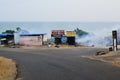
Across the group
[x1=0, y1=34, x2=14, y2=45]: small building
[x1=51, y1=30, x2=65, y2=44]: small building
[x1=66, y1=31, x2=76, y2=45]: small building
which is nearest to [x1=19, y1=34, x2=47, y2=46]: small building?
[x1=0, y1=34, x2=14, y2=45]: small building

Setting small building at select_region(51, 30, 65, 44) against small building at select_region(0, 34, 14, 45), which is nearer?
small building at select_region(0, 34, 14, 45)

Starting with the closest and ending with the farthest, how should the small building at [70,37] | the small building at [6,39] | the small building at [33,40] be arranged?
the small building at [33,40], the small building at [6,39], the small building at [70,37]

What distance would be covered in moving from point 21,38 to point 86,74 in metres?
61.2

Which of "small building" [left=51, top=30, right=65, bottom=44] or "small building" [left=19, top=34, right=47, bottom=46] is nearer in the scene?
"small building" [left=19, top=34, right=47, bottom=46]

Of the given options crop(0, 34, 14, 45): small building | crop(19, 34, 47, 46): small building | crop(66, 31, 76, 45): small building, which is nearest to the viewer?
crop(19, 34, 47, 46): small building

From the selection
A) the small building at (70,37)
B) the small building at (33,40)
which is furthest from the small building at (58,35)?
the small building at (33,40)

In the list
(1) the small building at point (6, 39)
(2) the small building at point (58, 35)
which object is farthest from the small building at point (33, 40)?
(2) the small building at point (58, 35)

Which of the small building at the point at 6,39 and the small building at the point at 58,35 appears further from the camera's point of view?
the small building at the point at 58,35

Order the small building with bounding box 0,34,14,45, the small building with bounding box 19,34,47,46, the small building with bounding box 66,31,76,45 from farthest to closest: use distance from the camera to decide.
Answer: the small building with bounding box 66,31,76,45 < the small building with bounding box 0,34,14,45 < the small building with bounding box 19,34,47,46

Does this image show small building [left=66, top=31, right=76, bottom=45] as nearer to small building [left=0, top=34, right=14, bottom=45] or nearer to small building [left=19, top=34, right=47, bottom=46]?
small building [left=19, top=34, right=47, bottom=46]

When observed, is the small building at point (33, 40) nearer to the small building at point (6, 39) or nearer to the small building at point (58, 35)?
the small building at point (6, 39)

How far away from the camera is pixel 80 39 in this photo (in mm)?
123812

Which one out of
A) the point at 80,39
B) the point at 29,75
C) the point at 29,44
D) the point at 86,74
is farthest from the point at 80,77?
the point at 80,39

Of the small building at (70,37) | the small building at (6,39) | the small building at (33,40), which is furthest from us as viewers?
the small building at (70,37)
